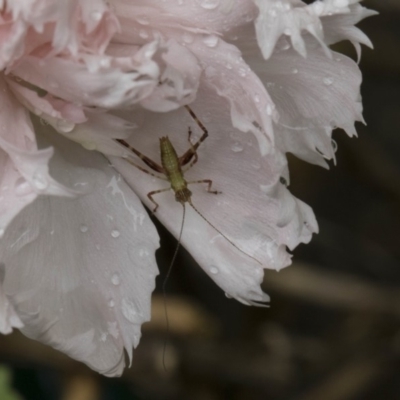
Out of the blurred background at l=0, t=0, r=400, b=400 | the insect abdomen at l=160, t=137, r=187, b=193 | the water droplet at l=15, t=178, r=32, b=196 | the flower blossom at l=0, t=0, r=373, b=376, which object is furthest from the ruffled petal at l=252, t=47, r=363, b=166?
→ the blurred background at l=0, t=0, r=400, b=400

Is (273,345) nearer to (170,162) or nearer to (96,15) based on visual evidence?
(170,162)

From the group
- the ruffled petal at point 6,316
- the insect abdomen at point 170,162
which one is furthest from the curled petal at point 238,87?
the ruffled petal at point 6,316

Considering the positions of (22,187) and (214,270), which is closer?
(22,187)

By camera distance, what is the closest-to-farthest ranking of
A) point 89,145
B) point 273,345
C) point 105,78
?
1. point 105,78
2. point 89,145
3. point 273,345

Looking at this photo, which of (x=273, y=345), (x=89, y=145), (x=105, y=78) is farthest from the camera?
(x=273, y=345)

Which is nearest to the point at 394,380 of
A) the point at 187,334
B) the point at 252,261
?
the point at 187,334

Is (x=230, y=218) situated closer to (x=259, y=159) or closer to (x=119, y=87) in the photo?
(x=259, y=159)

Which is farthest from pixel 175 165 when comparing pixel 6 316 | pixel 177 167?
pixel 6 316

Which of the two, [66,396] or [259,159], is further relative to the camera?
[66,396]
